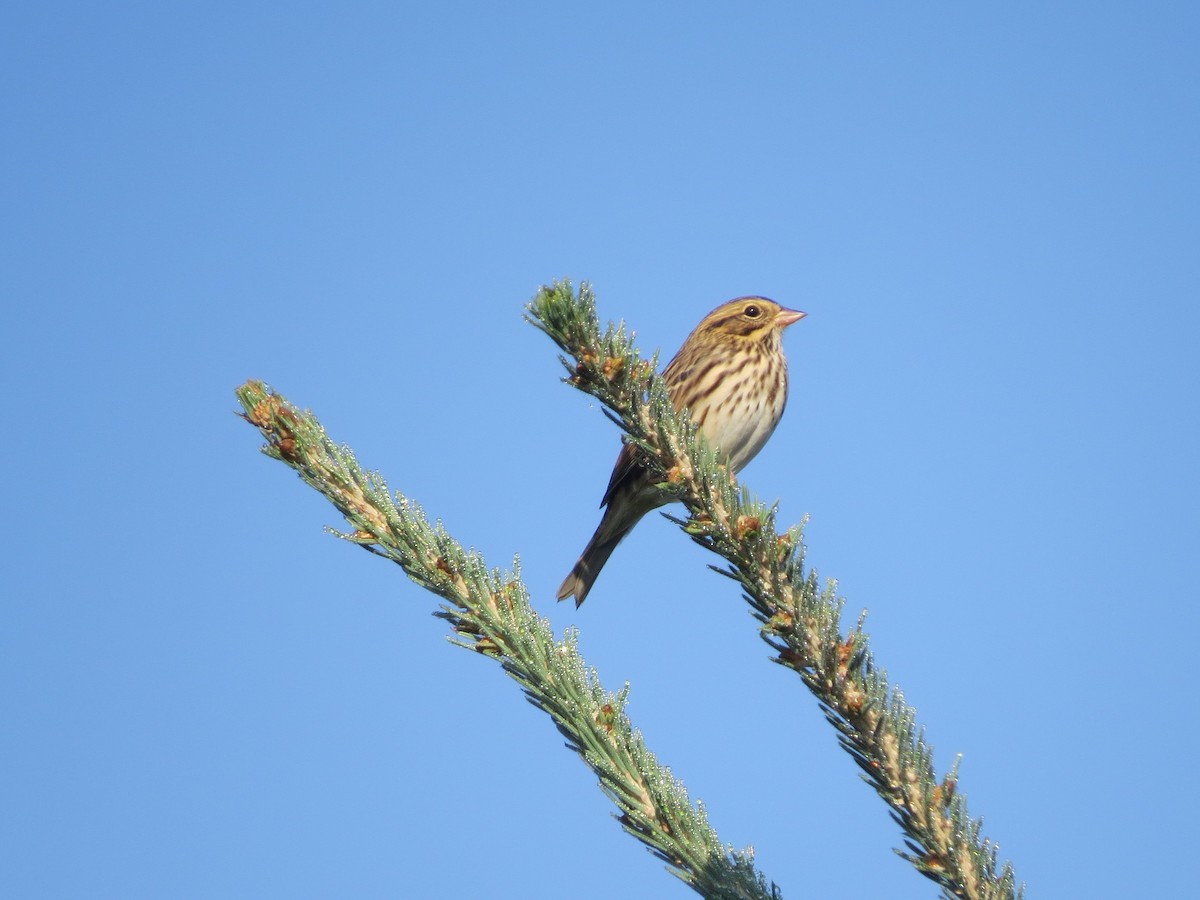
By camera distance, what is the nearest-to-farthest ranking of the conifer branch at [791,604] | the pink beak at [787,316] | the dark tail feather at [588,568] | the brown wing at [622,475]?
the conifer branch at [791,604]
the brown wing at [622,475]
the dark tail feather at [588,568]
the pink beak at [787,316]

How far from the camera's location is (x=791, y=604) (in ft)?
10.9

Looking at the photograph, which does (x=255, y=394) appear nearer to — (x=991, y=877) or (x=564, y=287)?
(x=564, y=287)

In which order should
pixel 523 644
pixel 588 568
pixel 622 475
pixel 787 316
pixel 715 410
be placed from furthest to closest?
pixel 787 316 < pixel 715 410 < pixel 588 568 < pixel 622 475 < pixel 523 644

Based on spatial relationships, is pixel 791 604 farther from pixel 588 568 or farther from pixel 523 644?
pixel 588 568

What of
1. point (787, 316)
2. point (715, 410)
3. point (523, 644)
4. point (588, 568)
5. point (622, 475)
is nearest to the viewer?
point (523, 644)

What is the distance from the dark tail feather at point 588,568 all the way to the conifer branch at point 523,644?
5325 millimetres

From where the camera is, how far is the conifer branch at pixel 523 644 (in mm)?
3018

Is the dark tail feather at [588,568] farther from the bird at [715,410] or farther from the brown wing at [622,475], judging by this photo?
the brown wing at [622,475]

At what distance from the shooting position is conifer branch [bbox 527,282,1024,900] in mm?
2934

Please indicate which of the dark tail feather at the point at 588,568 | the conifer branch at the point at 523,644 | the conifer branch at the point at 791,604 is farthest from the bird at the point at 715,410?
the conifer branch at the point at 523,644

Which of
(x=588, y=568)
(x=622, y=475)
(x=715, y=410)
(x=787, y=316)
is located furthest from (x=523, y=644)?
(x=787, y=316)

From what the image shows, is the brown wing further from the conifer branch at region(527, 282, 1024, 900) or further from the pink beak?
the conifer branch at region(527, 282, 1024, 900)

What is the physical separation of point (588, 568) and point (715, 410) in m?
1.55

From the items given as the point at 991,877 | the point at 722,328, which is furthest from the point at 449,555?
the point at 722,328
